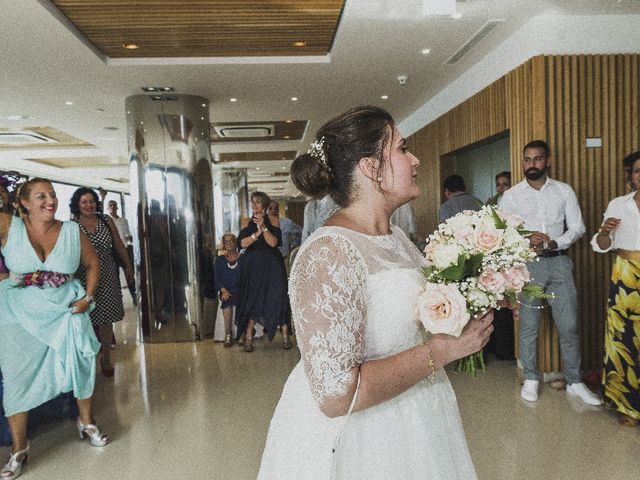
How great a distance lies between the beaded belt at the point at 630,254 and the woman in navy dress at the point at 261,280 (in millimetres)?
3780

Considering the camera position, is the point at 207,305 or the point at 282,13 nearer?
the point at 282,13

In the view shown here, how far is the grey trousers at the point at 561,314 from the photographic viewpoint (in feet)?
15.7

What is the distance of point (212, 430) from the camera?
13.8 feet

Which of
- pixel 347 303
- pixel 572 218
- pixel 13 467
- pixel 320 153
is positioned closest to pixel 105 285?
pixel 13 467

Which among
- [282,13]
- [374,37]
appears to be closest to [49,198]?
[282,13]

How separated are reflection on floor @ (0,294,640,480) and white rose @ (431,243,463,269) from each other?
2313mm

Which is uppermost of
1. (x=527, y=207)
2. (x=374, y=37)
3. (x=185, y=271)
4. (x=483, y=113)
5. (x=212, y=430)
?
(x=374, y=37)

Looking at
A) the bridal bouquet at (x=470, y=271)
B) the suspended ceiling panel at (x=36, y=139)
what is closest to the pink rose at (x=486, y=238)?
the bridal bouquet at (x=470, y=271)

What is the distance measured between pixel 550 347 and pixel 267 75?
4.75m

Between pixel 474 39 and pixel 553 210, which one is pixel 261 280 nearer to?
pixel 553 210

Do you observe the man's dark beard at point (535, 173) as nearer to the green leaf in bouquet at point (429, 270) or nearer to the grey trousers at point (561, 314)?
the grey trousers at point (561, 314)

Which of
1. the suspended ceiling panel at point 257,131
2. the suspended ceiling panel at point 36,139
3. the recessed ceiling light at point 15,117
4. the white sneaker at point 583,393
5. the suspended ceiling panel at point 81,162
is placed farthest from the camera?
the suspended ceiling panel at point 81,162

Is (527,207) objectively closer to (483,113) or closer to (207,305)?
(483,113)

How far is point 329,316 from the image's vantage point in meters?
1.35
